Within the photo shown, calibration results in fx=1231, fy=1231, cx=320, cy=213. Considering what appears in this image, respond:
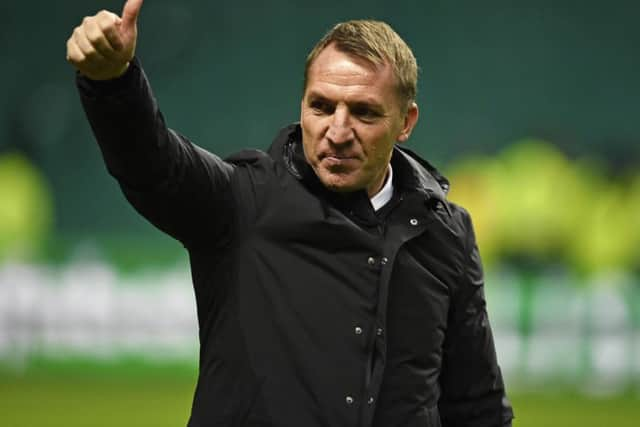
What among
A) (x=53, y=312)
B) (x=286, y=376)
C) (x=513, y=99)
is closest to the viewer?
(x=286, y=376)

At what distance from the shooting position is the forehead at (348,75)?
2.02m

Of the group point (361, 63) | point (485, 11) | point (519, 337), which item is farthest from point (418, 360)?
point (485, 11)

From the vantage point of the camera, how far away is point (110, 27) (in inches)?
65.1

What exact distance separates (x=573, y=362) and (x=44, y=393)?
2.56 m

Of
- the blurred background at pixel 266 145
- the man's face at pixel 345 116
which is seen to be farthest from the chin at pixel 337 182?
the blurred background at pixel 266 145

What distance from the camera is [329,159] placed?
203cm

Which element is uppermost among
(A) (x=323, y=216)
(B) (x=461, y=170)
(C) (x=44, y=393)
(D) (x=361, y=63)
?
(B) (x=461, y=170)

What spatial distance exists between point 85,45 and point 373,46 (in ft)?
1.85

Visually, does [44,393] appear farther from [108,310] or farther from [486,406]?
[486,406]

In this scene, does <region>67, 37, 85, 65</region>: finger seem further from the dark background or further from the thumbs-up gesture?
the dark background

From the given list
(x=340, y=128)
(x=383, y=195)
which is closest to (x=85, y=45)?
(x=340, y=128)

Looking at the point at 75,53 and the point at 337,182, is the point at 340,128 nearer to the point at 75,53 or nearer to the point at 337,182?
the point at 337,182

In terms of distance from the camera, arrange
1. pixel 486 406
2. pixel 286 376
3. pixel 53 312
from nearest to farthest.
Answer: pixel 286 376 < pixel 486 406 < pixel 53 312

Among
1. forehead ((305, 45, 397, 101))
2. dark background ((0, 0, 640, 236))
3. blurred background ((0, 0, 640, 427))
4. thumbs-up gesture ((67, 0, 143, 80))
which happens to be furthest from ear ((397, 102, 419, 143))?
dark background ((0, 0, 640, 236))
